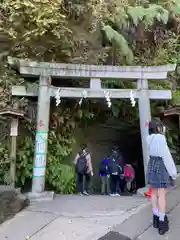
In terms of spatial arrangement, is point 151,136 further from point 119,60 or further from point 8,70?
point 119,60

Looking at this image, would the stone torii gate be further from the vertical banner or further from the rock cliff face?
the rock cliff face

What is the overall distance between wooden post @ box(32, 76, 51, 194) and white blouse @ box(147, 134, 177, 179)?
339 cm

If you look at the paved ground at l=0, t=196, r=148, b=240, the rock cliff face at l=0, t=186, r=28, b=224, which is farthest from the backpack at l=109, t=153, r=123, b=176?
the rock cliff face at l=0, t=186, r=28, b=224

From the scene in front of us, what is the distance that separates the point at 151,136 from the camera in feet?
13.9

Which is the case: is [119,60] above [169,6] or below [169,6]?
below

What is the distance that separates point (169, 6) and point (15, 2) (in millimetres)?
6267

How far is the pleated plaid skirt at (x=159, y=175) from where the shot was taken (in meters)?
4.05

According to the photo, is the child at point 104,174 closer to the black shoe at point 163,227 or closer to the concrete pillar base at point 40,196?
the concrete pillar base at point 40,196

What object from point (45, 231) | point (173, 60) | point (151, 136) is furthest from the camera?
point (173, 60)

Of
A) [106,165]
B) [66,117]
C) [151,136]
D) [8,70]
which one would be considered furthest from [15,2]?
[151,136]

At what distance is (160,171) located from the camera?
161 inches

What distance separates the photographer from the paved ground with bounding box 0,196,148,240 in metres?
4.47

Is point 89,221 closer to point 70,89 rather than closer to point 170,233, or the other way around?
point 170,233

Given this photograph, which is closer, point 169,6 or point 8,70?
point 8,70
